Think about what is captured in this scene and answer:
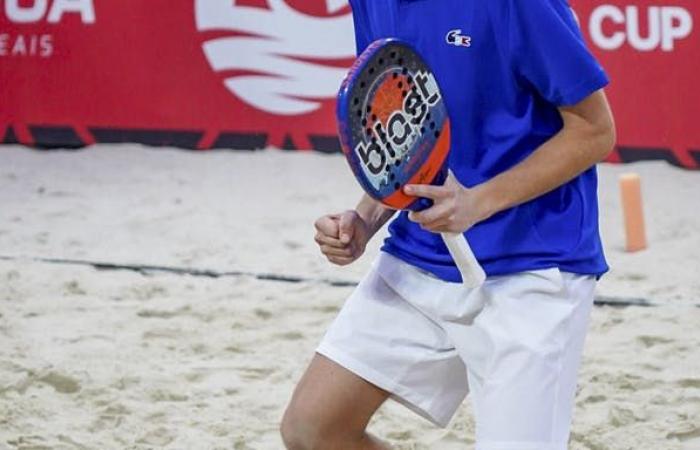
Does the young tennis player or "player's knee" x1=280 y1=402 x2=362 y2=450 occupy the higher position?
the young tennis player

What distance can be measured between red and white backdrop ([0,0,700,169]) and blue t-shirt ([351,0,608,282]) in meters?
4.05

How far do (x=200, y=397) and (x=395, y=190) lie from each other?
204cm

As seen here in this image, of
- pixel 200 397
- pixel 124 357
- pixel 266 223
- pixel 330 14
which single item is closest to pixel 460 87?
pixel 200 397

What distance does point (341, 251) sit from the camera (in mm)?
2926

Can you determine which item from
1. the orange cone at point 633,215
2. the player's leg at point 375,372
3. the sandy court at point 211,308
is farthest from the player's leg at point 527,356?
the orange cone at point 633,215

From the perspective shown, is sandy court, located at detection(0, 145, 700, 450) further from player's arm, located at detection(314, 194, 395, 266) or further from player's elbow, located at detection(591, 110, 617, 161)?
player's elbow, located at detection(591, 110, 617, 161)

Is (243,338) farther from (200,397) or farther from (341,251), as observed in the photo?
(341,251)

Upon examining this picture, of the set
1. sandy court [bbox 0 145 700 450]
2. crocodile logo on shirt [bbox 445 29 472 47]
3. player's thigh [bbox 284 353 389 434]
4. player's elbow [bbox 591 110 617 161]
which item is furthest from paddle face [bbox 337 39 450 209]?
sandy court [bbox 0 145 700 450]

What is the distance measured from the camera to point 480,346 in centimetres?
282

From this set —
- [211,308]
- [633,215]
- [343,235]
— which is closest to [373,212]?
[343,235]

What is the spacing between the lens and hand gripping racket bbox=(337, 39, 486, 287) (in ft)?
8.34

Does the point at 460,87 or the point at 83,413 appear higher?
the point at 460,87

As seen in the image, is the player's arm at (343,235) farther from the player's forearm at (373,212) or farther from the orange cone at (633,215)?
the orange cone at (633,215)

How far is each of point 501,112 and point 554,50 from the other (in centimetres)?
19
